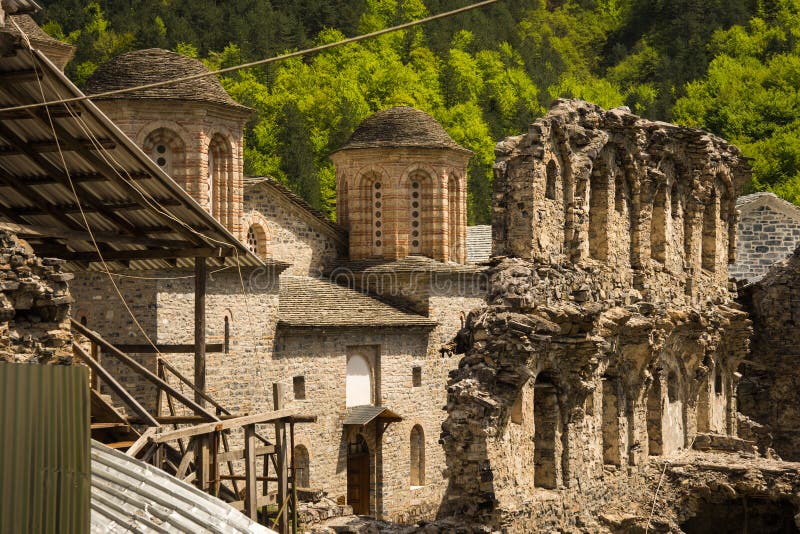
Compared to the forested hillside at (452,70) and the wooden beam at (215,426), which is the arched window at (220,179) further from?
the forested hillside at (452,70)

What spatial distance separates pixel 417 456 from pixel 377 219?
20.6 feet

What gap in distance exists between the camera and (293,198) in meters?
32.7

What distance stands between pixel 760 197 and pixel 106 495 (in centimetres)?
3156

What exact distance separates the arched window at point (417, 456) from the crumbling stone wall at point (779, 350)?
8.28 m

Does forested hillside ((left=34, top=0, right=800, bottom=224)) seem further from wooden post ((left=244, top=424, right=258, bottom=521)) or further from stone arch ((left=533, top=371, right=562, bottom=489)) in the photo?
wooden post ((left=244, top=424, right=258, bottom=521))

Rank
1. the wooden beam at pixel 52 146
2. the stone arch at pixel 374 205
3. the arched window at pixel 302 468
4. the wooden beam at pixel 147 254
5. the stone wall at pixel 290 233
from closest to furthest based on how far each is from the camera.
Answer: the wooden beam at pixel 52 146 < the wooden beam at pixel 147 254 < the arched window at pixel 302 468 < the stone wall at pixel 290 233 < the stone arch at pixel 374 205

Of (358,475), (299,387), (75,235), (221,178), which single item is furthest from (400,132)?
(75,235)

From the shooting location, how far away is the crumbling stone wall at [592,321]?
16.9m

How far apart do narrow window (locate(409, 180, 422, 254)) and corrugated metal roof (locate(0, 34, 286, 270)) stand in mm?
19683

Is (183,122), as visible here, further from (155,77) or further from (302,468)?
(302,468)

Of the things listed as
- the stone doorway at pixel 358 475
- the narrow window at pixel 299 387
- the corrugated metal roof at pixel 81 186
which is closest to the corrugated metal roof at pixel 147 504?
the corrugated metal roof at pixel 81 186

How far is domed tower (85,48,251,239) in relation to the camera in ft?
89.9

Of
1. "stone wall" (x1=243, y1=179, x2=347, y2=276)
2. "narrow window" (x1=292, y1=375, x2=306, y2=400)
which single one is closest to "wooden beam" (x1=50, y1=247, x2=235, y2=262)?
"narrow window" (x1=292, y1=375, x2=306, y2=400)

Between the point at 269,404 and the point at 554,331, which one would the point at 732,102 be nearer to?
the point at 269,404
